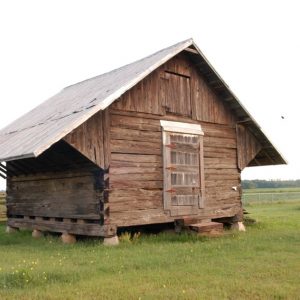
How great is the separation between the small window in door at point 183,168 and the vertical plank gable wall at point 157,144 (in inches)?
9.6

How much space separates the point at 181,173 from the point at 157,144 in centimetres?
136

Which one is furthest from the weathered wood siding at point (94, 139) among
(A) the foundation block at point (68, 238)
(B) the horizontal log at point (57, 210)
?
(A) the foundation block at point (68, 238)

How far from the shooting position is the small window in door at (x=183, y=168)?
14953 millimetres

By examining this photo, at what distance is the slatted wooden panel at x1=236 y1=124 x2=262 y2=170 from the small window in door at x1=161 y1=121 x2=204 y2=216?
2262mm

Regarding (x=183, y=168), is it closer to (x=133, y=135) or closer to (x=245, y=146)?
(x=133, y=135)

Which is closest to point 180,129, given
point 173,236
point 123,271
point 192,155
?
point 192,155

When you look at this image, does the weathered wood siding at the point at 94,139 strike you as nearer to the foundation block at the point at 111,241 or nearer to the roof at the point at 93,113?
the roof at the point at 93,113

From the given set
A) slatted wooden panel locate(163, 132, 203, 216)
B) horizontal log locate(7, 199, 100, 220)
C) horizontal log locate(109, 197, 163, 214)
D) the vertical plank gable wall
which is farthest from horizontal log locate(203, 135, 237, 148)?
horizontal log locate(7, 199, 100, 220)

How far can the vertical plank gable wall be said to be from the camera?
13797 mm

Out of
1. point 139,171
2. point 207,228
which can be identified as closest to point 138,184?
point 139,171

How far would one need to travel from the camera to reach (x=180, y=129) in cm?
1547

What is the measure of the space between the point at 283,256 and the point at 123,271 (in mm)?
3819

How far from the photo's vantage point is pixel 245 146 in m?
17.9

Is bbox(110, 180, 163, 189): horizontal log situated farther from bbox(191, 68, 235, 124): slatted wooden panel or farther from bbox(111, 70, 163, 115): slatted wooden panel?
bbox(191, 68, 235, 124): slatted wooden panel
